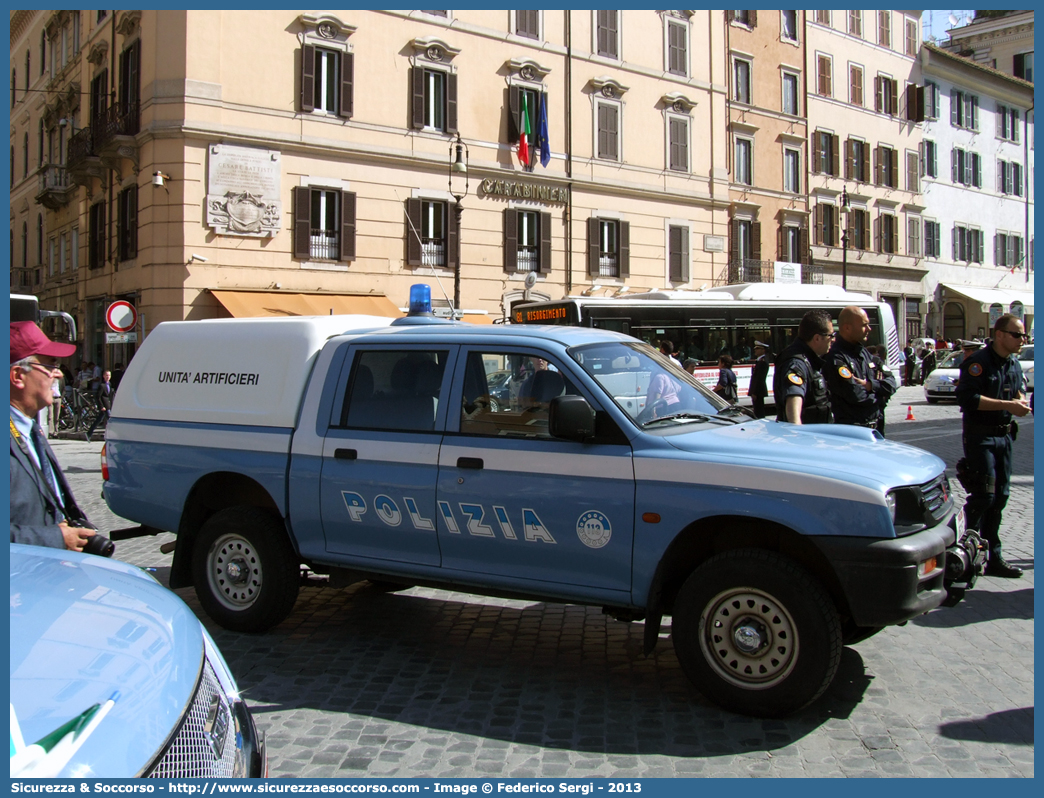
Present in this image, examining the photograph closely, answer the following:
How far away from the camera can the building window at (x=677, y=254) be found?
31547 mm

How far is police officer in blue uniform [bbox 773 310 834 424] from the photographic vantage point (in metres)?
6.41

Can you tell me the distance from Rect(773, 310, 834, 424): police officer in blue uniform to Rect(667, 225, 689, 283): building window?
82.9 feet

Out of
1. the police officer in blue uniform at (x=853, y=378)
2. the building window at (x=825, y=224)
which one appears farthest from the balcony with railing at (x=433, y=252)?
the police officer in blue uniform at (x=853, y=378)

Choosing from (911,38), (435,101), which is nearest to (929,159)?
(911,38)

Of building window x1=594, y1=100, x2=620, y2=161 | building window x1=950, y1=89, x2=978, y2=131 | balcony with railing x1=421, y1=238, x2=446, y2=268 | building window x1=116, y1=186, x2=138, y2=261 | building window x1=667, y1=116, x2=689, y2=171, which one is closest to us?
building window x1=116, y1=186, x2=138, y2=261

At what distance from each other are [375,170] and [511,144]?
187 inches

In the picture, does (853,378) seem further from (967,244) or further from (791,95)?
(967,244)

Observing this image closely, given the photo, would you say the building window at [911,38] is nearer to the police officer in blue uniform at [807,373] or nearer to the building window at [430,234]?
the building window at [430,234]

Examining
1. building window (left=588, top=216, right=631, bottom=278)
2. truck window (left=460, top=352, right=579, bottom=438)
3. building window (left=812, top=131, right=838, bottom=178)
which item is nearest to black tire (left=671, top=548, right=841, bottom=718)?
truck window (left=460, top=352, right=579, bottom=438)

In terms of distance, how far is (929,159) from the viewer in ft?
145

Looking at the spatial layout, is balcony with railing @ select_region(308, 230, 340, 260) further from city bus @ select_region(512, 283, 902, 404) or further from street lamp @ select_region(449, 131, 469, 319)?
city bus @ select_region(512, 283, 902, 404)

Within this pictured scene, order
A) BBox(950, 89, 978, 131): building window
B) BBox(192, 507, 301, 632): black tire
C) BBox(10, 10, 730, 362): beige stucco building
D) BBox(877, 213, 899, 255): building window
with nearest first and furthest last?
BBox(192, 507, 301, 632): black tire
BBox(10, 10, 730, 362): beige stucco building
BBox(877, 213, 899, 255): building window
BBox(950, 89, 978, 131): building window
